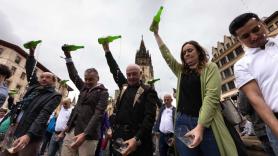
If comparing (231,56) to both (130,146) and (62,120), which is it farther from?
(130,146)

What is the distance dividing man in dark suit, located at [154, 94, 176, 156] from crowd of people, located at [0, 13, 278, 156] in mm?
2473

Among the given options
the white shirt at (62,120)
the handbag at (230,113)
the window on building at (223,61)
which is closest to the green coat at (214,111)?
the handbag at (230,113)

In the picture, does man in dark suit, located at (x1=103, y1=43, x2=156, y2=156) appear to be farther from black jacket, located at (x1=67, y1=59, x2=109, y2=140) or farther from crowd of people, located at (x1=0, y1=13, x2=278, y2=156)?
black jacket, located at (x1=67, y1=59, x2=109, y2=140)

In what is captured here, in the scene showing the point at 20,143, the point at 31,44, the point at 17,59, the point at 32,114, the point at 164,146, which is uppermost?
the point at 17,59

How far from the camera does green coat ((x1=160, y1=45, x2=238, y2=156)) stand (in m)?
1.72

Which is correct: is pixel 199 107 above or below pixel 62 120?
below

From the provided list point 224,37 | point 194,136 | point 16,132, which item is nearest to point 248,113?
point 194,136

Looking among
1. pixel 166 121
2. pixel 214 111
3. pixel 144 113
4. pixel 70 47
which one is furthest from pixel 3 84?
pixel 166 121

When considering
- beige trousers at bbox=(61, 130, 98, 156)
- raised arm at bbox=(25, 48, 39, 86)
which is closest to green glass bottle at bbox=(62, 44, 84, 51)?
raised arm at bbox=(25, 48, 39, 86)

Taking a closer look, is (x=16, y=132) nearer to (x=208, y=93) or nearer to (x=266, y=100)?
(x=208, y=93)

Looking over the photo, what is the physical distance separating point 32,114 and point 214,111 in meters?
2.61

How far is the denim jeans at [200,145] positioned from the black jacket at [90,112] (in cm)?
126

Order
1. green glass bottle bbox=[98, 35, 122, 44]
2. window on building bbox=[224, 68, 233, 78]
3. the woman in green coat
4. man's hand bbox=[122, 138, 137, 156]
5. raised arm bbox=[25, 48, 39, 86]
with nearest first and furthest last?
the woman in green coat → man's hand bbox=[122, 138, 137, 156] → raised arm bbox=[25, 48, 39, 86] → green glass bottle bbox=[98, 35, 122, 44] → window on building bbox=[224, 68, 233, 78]

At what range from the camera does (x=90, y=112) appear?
289 cm
